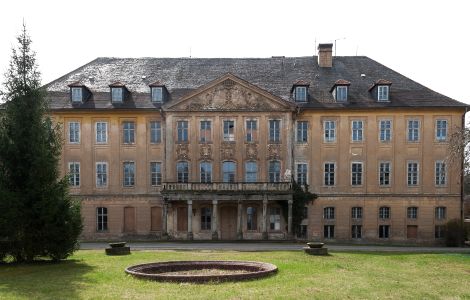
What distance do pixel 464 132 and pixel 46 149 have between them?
21.6 m

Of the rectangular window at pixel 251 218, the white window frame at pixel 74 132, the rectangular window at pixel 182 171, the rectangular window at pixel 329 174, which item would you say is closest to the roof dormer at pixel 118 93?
the white window frame at pixel 74 132

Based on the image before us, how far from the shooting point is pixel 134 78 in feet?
147

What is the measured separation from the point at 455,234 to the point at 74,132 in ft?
95.7

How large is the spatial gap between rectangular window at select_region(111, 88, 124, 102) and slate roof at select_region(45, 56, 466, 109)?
47cm

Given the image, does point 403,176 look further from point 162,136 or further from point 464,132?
point 162,136

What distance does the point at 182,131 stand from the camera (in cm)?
4181

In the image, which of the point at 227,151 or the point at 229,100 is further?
the point at 227,151

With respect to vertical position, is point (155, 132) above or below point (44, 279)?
above

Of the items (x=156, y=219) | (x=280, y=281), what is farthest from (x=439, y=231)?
(x=280, y=281)

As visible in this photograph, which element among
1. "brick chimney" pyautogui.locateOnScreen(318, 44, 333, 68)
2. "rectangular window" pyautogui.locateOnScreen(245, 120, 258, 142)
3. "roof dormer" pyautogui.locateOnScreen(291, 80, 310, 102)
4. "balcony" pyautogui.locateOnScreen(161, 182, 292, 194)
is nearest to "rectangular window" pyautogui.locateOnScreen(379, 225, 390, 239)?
"balcony" pyautogui.locateOnScreen(161, 182, 292, 194)

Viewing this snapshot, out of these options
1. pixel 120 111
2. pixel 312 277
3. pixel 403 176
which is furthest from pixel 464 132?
pixel 120 111

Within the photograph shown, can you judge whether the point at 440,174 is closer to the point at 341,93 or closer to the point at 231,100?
the point at 341,93

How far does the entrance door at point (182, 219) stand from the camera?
136ft

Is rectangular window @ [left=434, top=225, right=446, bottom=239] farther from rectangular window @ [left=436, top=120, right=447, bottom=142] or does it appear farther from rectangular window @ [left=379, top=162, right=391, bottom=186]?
rectangular window @ [left=436, top=120, right=447, bottom=142]
